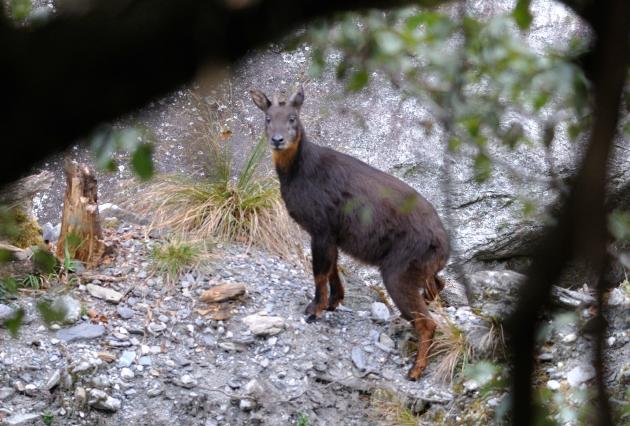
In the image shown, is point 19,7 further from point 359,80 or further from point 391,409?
point 391,409

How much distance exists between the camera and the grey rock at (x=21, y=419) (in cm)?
607

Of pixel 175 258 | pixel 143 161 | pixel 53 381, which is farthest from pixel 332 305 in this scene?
pixel 143 161

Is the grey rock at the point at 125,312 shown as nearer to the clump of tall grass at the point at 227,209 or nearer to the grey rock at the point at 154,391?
the grey rock at the point at 154,391

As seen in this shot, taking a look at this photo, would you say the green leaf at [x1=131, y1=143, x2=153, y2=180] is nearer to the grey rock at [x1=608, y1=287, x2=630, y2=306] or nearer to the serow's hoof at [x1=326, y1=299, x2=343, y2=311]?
the grey rock at [x1=608, y1=287, x2=630, y2=306]

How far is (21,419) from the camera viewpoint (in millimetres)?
6141

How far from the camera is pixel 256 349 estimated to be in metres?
7.25

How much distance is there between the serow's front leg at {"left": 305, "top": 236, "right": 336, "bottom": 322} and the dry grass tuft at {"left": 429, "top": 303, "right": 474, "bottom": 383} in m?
0.87

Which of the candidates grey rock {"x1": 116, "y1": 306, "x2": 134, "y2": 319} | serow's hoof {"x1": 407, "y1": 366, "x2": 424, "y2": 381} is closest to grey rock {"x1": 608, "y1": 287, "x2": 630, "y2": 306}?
serow's hoof {"x1": 407, "y1": 366, "x2": 424, "y2": 381}

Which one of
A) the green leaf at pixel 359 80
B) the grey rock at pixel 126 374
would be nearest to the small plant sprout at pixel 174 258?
the grey rock at pixel 126 374

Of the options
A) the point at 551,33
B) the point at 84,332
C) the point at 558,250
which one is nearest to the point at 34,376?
the point at 84,332

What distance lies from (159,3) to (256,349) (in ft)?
19.6

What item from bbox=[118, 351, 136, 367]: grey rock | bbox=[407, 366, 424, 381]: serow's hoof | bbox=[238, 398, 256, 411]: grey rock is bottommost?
bbox=[407, 366, 424, 381]: serow's hoof

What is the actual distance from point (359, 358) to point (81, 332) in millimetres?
2053

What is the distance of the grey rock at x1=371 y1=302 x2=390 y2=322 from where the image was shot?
7.76m
